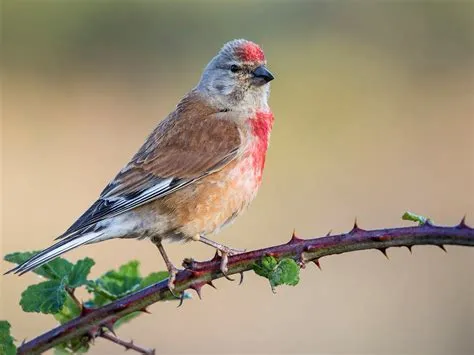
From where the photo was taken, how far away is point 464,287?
8422 millimetres

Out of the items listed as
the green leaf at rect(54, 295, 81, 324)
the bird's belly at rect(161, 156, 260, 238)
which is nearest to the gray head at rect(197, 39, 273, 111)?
the bird's belly at rect(161, 156, 260, 238)

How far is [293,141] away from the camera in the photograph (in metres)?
11.2

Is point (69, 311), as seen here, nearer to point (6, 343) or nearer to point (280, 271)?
A: point (6, 343)

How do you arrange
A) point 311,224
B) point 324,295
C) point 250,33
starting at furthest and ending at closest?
point 250,33 < point 311,224 < point 324,295

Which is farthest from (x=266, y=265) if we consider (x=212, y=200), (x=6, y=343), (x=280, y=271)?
(x=212, y=200)

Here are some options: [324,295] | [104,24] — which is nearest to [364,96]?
[104,24]

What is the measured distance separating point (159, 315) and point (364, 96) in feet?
19.0

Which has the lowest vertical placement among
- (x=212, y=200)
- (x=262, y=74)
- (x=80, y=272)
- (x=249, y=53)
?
(x=80, y=272)

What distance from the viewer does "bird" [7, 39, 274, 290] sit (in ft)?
14.4

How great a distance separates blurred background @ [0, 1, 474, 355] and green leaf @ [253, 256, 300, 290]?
421 cm

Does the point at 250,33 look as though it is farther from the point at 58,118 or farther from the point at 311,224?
the point at 311,224

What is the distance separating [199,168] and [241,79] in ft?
2.23

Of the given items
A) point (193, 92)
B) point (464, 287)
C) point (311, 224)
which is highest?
point (193, 92)

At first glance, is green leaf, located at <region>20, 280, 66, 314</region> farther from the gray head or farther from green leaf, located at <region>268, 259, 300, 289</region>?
the gray head
